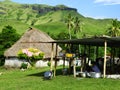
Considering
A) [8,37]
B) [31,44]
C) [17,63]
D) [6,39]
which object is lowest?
[17,63]

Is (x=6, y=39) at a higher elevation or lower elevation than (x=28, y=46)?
higher

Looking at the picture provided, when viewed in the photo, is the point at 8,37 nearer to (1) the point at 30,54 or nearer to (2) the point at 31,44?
(2) the point at 31,44

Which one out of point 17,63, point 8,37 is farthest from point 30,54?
point 8,37

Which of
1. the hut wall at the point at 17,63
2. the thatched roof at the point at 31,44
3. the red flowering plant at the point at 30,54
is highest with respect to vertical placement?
the thatched roof at the point at 31,44

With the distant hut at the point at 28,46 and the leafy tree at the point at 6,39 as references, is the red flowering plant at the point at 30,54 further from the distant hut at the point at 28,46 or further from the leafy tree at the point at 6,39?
the leafy tree at the point at 6,39

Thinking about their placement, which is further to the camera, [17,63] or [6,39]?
[6,39]

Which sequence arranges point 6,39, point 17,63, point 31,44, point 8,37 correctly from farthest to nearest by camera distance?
point 8,37 → point 6,39 → point 31,44 → point 17,63

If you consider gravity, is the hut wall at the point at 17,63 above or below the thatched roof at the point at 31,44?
below

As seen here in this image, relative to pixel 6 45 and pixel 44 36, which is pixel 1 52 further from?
pixel 44 36

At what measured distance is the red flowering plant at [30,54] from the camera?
58562 millimetres

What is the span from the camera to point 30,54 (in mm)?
58562

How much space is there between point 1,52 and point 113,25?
33993 millimetres

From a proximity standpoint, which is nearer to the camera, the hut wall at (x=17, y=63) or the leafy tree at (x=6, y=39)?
the hut wall at (x=17, y=63)

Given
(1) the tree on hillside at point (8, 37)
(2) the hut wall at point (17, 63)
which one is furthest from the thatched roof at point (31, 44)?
(1) the tree on hillside at point (8, 37)
